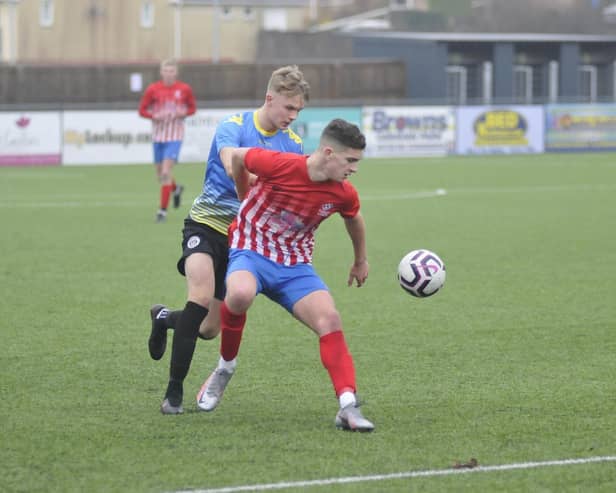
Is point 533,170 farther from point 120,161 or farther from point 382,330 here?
point 382,330

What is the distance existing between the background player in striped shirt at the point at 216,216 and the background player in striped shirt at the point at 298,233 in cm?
19

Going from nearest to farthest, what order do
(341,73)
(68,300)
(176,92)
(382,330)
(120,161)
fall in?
(382,330), (68,300), (176,92), (120,161), (341,73)

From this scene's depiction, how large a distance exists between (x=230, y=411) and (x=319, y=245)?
343 inches

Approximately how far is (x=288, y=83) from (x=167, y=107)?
12257 mm

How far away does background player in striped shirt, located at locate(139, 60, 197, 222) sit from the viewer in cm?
1769

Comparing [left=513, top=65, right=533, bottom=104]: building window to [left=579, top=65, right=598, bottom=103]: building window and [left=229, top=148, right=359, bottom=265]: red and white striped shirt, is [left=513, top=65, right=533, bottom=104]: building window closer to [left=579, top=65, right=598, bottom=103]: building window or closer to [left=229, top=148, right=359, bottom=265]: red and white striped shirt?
[left=579, top=65, right=598, bottom=103]: building window

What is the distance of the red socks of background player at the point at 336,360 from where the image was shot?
604 centimetres

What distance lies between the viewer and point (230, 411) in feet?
21.1

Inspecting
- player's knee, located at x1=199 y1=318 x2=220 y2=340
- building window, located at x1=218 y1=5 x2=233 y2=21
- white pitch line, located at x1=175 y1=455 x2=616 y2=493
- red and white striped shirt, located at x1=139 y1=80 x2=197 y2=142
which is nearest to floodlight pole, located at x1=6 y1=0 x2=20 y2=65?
building window, located at x1=218 y1=5 x2=233 y2=21

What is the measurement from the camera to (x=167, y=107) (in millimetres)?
18344

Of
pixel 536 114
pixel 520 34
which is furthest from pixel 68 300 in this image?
pixel 520 34

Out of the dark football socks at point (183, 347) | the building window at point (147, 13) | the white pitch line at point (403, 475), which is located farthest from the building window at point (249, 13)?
the white pitch line at point (403, 475)

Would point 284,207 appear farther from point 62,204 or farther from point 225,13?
point 225,13

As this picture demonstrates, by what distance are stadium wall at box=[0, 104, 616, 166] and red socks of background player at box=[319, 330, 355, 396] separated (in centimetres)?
2549
